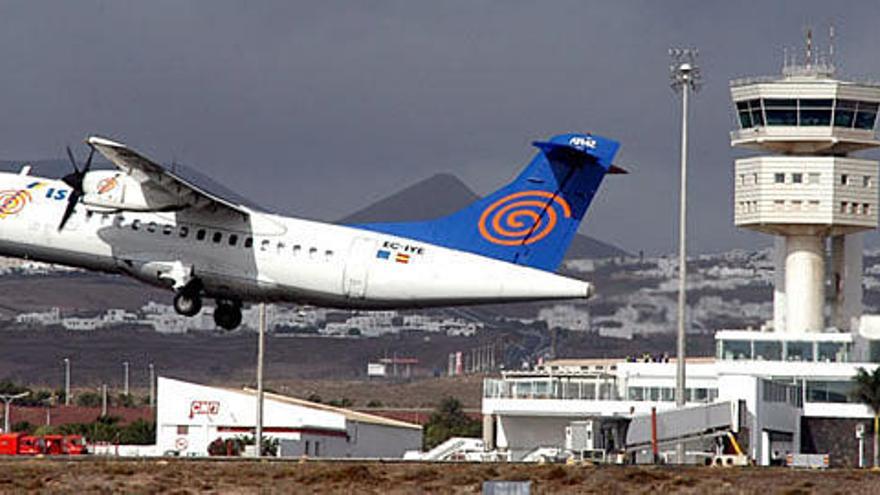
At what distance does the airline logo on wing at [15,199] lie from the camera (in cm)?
7675

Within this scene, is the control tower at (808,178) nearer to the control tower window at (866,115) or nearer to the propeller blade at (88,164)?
the control tower window at (866,115)

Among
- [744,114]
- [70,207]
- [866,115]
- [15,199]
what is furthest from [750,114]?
[70,207]

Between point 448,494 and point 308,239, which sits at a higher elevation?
point 308,239

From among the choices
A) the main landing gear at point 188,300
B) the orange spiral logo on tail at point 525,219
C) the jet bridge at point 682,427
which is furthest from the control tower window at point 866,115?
the main landing gear at point 188,300

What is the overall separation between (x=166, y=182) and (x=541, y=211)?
1315cm

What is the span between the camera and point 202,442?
14038 cm

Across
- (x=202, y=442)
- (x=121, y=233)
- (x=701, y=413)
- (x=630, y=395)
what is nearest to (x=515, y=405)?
(x=630, y=395)

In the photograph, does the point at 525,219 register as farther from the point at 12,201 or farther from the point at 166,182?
the point at 12,201

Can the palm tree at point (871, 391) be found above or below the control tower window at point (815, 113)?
below

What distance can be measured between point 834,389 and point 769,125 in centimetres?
2202

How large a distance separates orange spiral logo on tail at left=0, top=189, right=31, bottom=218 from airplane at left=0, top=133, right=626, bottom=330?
51 mm

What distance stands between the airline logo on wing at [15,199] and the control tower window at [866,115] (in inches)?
4288

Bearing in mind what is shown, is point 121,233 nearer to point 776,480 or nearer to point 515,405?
point 776,480

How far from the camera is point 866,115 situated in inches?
6909
